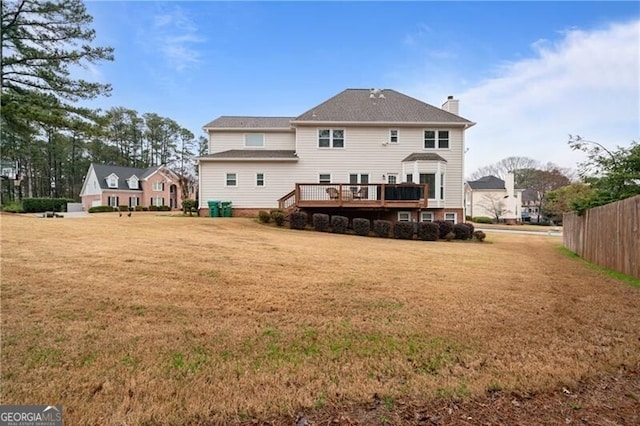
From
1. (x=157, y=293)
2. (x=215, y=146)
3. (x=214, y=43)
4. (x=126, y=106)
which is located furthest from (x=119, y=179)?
(x=157, y=293)

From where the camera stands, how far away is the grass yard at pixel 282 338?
254 centimetres

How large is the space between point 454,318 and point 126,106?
5682 cm

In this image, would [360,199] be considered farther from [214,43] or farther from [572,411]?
[572,411]

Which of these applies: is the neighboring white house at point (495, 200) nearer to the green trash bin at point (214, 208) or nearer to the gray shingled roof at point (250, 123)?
the gray shingled roof at point (250, 123)

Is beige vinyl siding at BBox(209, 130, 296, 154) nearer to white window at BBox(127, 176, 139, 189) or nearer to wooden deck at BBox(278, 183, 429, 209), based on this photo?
wooden deck at BBox(278, 183, 429, 209)

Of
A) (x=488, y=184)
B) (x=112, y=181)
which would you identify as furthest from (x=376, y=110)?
(x=112, y=181)

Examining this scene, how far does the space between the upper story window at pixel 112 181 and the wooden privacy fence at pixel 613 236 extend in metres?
44.8

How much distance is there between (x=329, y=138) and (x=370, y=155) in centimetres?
270

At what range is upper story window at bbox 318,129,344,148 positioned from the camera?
64.9 feet

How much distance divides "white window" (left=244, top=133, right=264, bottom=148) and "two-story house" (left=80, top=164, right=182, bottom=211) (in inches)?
1001

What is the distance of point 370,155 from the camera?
19812 mm

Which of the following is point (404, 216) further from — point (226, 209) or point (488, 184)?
point (488, 184)

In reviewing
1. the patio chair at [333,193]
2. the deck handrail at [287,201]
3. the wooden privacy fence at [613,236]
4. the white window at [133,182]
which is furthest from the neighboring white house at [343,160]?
the white window at [133,182]

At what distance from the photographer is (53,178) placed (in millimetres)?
48875
